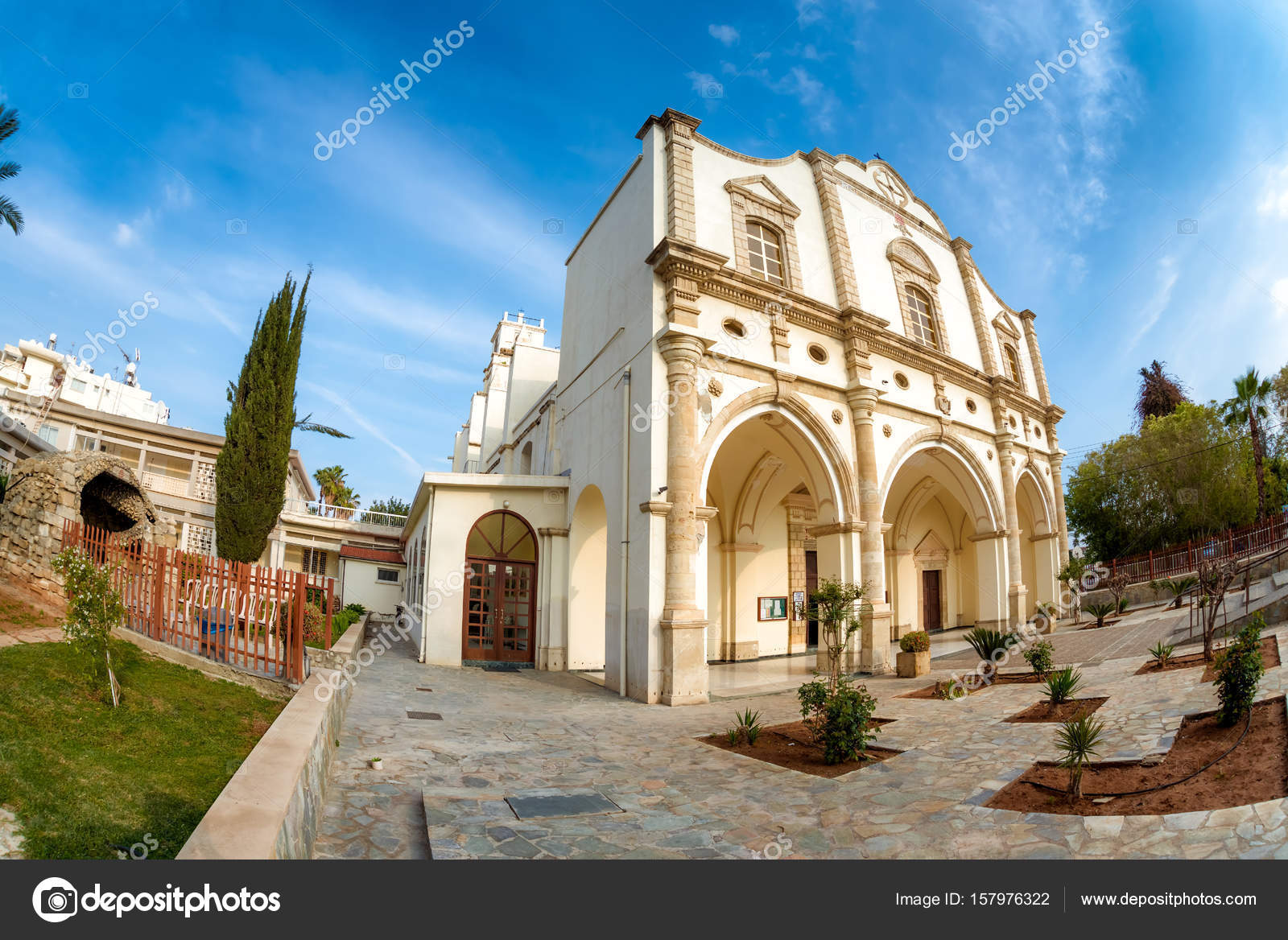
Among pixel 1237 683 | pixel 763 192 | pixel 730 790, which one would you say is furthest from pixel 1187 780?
pixel 763 192

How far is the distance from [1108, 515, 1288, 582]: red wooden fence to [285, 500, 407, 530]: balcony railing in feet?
92.9

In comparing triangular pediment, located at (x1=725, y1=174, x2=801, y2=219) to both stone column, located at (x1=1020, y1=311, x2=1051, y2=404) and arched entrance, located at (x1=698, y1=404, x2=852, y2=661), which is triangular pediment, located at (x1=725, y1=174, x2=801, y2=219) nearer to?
arched entrance, located at (x1=698, y1=404, x2=852, y2=661)

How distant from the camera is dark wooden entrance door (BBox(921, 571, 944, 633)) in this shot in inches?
873

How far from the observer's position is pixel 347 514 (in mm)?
31062

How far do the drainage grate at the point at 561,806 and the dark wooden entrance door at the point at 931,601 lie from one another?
1970cm

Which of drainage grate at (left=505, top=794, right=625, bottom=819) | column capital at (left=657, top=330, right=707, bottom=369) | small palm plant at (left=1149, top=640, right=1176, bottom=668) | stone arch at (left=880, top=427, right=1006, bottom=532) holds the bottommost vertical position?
drainage grate at (left=505, top=794, right=625, bottom=819)

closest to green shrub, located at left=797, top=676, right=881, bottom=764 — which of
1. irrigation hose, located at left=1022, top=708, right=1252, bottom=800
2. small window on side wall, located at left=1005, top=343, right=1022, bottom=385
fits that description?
irrigation hose, located at left=1022, top=708, right=1252, bottom=800

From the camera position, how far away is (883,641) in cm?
1295

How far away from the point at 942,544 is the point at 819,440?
11.9 meters

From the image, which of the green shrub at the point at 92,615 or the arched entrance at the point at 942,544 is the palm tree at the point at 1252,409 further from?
the green shrub at the point at 92,615

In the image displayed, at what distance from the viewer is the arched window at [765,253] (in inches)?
537

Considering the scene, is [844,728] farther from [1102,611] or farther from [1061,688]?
[1102,611]

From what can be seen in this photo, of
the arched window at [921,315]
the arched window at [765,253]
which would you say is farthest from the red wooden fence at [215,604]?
the arched window at [921,315]
